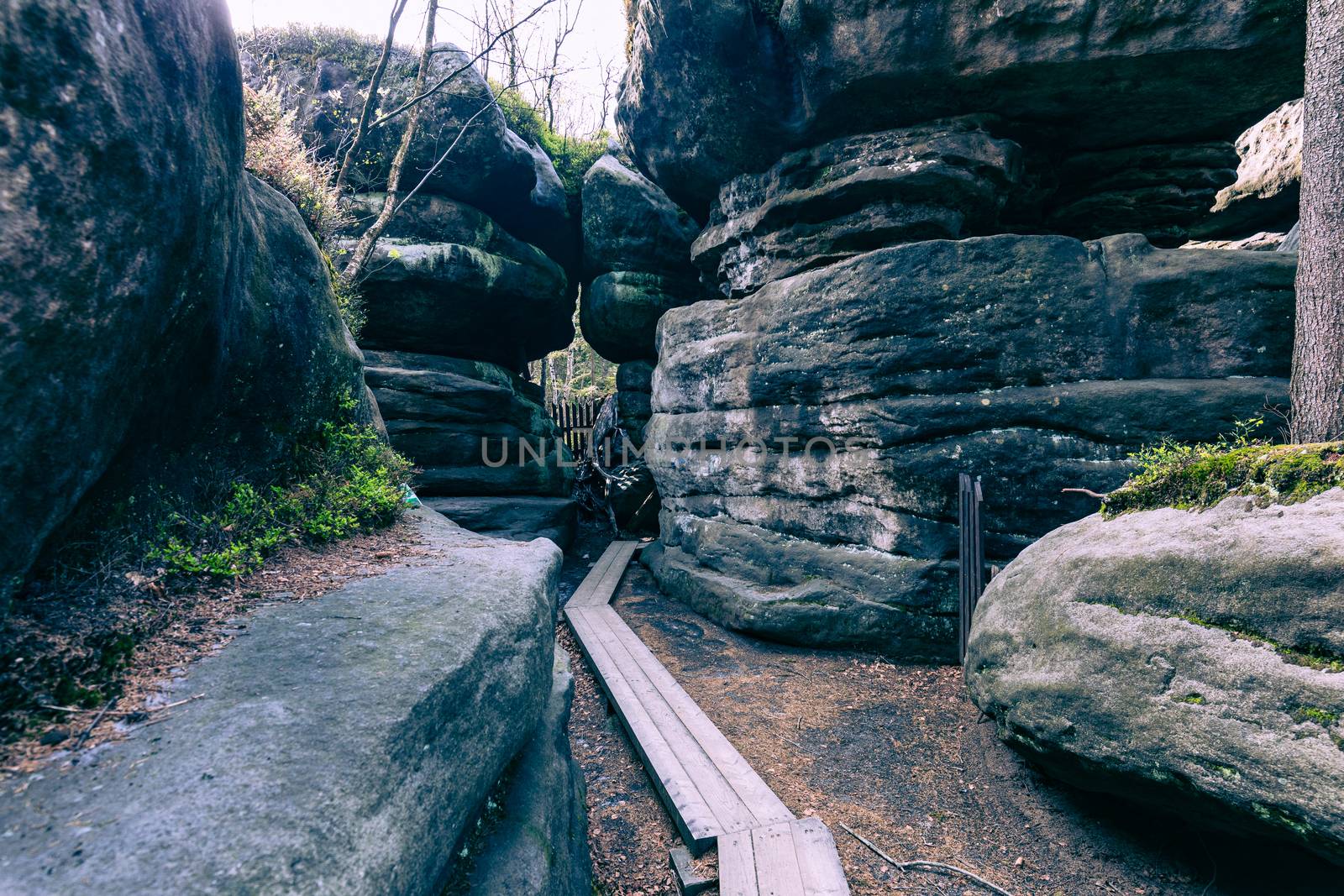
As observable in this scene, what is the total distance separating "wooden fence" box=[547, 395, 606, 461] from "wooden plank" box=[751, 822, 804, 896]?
534 inches

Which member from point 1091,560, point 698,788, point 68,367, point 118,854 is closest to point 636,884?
point 698,788

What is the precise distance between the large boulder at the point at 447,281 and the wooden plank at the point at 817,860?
9945 mm

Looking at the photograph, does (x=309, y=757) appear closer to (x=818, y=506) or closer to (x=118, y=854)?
(x=118, y=854)

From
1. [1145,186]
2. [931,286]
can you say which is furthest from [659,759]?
[1145,186]

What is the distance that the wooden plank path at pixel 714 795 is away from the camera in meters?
2.85

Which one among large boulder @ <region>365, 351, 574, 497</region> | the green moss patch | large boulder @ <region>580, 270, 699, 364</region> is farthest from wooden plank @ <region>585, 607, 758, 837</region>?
large boulder @ <region>580, 270, 699, 364</region>

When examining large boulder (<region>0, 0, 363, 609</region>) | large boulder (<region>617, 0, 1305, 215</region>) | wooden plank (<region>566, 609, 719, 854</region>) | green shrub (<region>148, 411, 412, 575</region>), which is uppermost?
large boulder (<region>617, 0, 1305, 215</region>)

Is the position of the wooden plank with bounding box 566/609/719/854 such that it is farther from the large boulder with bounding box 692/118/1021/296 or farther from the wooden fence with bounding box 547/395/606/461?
the wooden fence with bounding box 547/395/606/461

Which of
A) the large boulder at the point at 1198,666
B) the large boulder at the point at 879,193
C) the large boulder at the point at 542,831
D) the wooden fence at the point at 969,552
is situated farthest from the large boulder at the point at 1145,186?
the large boulder at the point at 542,831

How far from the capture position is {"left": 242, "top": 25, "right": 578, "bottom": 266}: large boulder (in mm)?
10930

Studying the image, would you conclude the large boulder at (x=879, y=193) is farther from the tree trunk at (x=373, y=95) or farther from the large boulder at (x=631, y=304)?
the tree trunk at (x=373, y=95)

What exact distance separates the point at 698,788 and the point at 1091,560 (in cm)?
241

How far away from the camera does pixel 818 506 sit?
6520 mm

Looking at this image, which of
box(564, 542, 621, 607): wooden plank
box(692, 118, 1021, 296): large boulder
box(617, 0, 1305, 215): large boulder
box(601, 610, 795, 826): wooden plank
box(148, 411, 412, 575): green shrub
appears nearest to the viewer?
box(148, 411, 412, 575): green shrub
